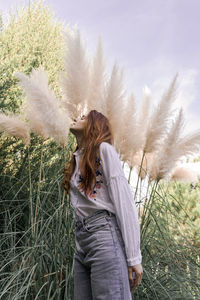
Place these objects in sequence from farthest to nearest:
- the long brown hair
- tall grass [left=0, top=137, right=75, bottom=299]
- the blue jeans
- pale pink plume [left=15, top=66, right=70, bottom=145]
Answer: pale pink plume [left=15, top=66, right=70, bottom=145] < tall grass [left=0, top=137, right=75, bottom=299] < the long brown hair < the blue jeans

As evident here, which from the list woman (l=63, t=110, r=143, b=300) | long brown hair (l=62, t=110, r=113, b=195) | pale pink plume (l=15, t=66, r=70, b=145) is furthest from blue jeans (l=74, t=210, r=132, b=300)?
pale pink plume (l=15, t=66, r=70, b=145)

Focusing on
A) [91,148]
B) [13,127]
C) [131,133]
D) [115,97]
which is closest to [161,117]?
[131,133]

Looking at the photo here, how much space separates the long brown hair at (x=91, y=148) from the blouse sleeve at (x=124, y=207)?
2.7 inches

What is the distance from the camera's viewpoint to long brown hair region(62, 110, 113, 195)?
1.50 meters

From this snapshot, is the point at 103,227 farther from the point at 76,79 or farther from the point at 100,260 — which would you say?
the point at 76,79

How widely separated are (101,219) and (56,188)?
1.14m

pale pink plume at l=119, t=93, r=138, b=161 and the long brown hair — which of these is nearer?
the long brown hair

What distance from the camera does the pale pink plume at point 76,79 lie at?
2.29m

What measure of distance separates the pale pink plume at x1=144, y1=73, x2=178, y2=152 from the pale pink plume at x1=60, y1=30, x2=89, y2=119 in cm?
52

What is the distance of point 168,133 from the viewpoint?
2.31m

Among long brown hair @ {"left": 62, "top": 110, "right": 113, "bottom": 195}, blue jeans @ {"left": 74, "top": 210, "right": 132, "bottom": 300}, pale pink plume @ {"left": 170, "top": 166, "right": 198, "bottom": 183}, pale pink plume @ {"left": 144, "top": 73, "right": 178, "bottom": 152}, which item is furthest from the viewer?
pale pink plume @ {"left": 170, "top": 166, "right": 198, "bottom": 183}

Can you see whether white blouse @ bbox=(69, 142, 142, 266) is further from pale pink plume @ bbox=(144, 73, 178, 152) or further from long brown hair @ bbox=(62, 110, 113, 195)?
pale pink plume @ bbox=(144, 73, 178, 152)

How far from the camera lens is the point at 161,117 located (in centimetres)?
234

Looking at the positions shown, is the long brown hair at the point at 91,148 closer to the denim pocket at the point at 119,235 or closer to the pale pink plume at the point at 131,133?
the denim pocket at the point at 119,235
